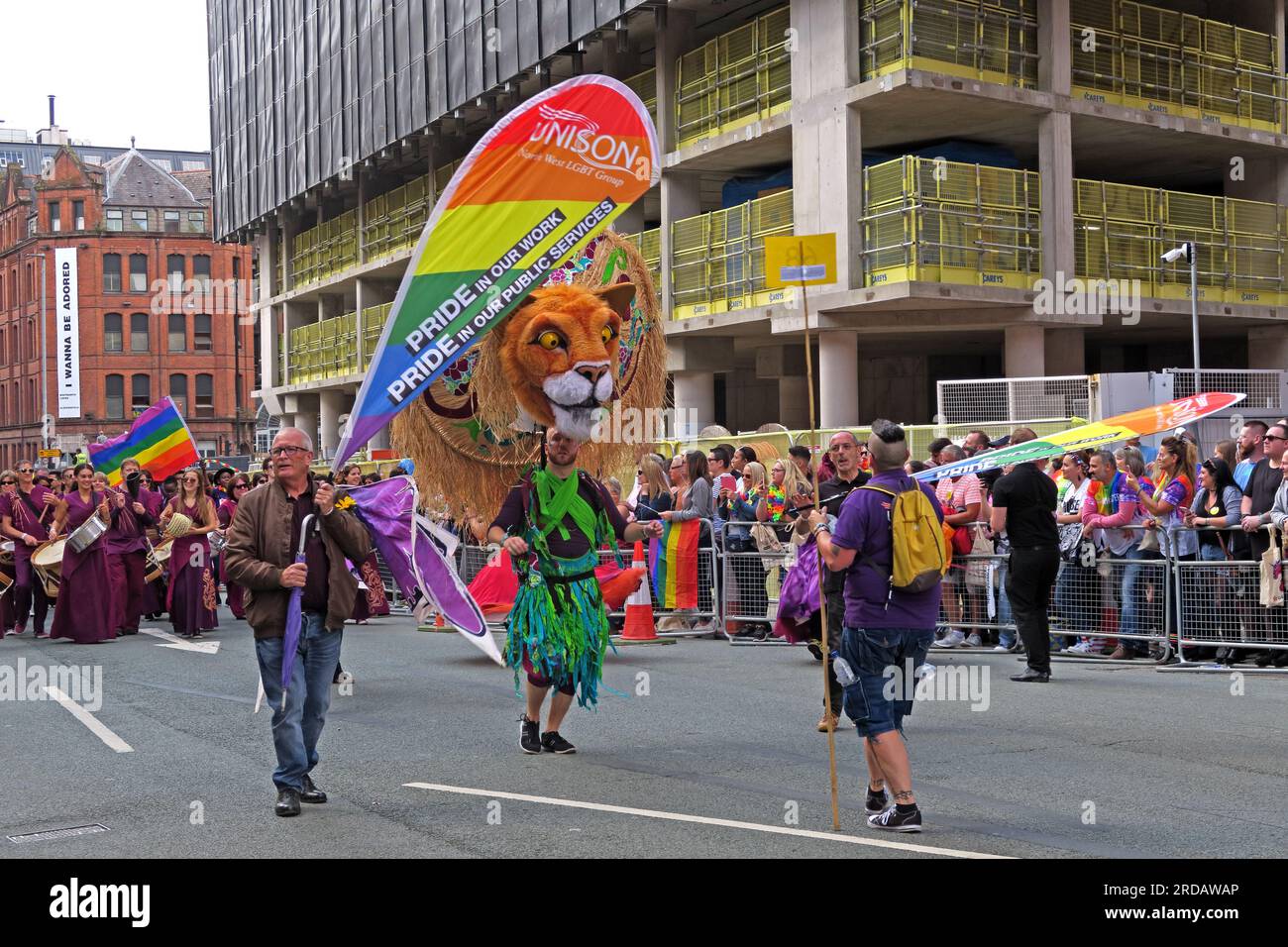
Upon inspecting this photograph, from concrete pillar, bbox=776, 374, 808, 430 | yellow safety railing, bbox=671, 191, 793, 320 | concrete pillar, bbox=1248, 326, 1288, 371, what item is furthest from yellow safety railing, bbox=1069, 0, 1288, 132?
concrete pillar, bbox=776, 374, 808, 430

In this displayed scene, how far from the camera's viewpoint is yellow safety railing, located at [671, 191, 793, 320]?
2616cm

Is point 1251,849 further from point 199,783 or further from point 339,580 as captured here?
point 199,783

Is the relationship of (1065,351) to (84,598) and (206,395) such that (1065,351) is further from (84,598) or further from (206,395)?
(206,395)

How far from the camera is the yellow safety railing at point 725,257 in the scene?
26.2m

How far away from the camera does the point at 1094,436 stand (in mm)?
11469

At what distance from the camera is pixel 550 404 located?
29.6ft

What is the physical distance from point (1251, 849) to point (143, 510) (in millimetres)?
14602

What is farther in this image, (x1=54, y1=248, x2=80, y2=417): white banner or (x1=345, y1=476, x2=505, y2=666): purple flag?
(x1=54, y1=248, x2=80, y2=417): white banner

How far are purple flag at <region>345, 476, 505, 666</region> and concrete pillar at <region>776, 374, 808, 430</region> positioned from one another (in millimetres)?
23176

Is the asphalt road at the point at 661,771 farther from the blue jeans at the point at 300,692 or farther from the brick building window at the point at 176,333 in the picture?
the brick building window at the point at 176,333

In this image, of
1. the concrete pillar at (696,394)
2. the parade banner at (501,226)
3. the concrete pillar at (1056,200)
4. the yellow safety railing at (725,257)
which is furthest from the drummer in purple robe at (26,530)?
the concrete pillar at (1056,200)

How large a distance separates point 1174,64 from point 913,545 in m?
22.8

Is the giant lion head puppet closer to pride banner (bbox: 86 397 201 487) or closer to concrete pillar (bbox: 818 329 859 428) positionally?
pride banner (bbox: 86 397 201 487)
